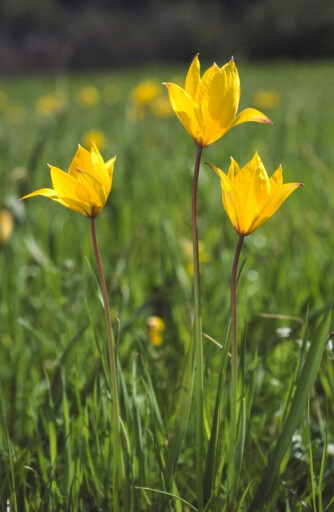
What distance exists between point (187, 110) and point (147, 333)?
A: 738 mm

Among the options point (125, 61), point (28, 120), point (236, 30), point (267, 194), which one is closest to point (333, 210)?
point (267, 194)

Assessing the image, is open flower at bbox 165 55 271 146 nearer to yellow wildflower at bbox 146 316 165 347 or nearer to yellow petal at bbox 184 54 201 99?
yellow petal at bbox 184 54 201 99

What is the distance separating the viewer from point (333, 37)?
66.0 feet

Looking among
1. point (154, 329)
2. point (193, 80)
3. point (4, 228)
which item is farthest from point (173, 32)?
point (193, 80)

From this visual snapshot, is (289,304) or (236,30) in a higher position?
(236,30)

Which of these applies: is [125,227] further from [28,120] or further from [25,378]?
[28,120]

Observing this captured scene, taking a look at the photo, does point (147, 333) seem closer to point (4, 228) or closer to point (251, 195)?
point (4, 228)

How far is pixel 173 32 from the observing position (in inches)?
883

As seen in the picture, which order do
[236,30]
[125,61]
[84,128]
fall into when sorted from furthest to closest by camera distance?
1. [236,30]
2. [125,61]
3. [84,128]

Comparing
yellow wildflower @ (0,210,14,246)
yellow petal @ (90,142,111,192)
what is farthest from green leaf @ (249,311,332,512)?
yellow wildflower @ (0,210,14,246)

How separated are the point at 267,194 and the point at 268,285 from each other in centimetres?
86

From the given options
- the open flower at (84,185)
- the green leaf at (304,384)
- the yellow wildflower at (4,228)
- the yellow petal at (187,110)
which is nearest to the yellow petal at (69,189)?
the open flower at (84,185)

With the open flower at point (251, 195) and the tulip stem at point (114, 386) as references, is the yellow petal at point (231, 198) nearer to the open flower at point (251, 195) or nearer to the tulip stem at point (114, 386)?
the open flower at point (251, 195)

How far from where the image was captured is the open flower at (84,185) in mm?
574
